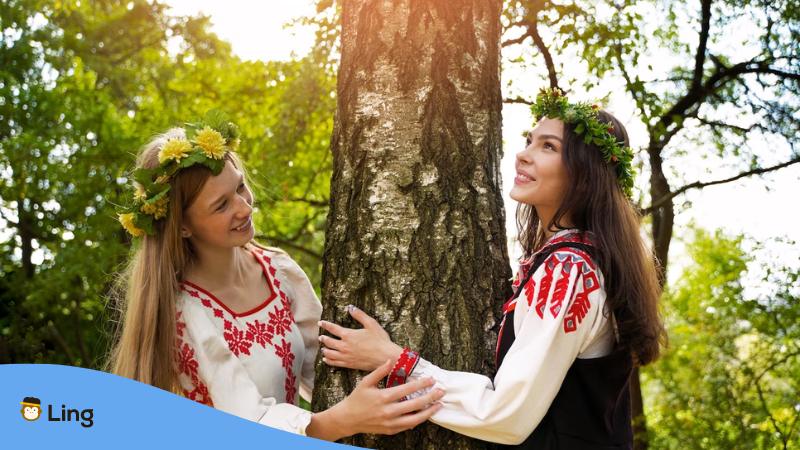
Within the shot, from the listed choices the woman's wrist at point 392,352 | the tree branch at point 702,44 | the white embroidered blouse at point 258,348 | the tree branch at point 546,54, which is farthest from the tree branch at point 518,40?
the woman's wrist at point 392,352

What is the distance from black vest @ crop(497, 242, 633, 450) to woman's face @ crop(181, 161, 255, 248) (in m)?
0.97

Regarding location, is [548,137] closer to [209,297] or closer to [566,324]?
[566,324]

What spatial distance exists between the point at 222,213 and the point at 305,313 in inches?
20.5

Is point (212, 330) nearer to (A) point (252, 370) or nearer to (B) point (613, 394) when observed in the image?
(A) point (252, 370)

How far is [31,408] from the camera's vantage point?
2.58 meters

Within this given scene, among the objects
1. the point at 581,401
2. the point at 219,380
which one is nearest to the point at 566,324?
the point at 581,401

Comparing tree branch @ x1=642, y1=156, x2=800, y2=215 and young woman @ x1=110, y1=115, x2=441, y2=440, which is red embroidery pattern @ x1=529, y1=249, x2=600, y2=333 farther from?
tree branch @ x1=642, y1=156, x2=800, y2=215

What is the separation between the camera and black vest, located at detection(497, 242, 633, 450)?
2195 mm

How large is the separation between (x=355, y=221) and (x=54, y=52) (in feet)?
34.0

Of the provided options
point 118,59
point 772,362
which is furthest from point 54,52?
point 772,362

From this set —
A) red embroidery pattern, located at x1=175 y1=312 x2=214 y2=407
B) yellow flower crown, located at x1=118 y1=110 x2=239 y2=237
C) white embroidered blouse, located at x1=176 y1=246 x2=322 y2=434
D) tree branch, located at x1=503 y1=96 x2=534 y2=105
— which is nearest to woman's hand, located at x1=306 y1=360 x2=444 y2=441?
white embroidered blouse, located at x1=176 y1=246 x2=322 y2=434

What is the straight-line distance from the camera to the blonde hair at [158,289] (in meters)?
2.56

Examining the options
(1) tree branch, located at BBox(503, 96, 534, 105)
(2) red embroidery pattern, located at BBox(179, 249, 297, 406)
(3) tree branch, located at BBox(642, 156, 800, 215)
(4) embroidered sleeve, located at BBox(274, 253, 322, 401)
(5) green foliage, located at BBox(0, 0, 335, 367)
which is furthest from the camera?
(5) green foliage, located at BBox(0, 0, 335, 367)

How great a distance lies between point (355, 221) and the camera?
242 cm
